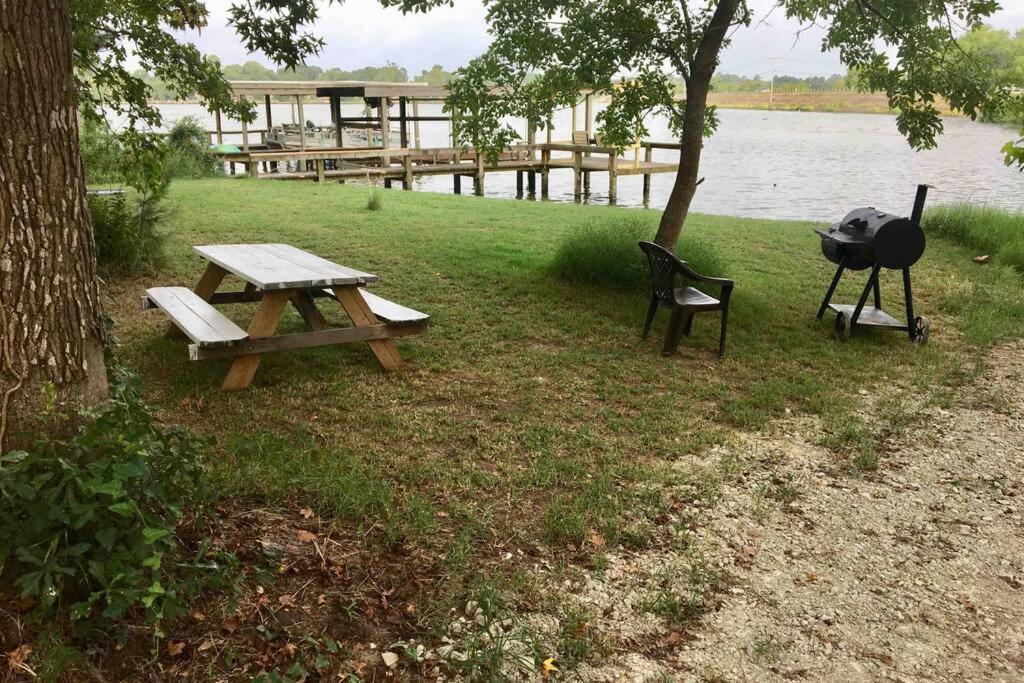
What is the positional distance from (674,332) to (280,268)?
2.96 meters

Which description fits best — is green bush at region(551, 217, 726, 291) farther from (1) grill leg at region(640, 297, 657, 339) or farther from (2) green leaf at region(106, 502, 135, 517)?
(2) green leaf at region(106, 502, 135, 517)

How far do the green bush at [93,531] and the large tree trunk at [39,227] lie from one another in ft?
0.65


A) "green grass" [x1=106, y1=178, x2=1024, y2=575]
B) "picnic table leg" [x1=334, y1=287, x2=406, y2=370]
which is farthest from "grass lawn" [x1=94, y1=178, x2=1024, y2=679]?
"picnic table leg" [x1=334, y1=287, x2=406, y2=370]

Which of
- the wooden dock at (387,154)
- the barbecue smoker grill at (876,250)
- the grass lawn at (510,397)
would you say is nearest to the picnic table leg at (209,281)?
the grass lawn at (510,397)

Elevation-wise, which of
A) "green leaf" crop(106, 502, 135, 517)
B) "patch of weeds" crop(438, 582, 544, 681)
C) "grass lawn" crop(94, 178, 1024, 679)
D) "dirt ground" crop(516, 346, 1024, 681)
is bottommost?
"dirt ground" crop(516, 346, 1024, 681)

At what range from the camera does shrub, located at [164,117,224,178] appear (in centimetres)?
1869

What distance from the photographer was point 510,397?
196 inches

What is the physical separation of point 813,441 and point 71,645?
12.7ft

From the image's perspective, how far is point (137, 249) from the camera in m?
7.70

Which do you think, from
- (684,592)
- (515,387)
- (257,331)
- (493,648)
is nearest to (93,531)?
(493,648)

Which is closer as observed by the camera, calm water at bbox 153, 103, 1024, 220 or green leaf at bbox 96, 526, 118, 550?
green leaf at bbox 96, 526, 118, 550

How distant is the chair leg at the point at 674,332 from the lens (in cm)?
596

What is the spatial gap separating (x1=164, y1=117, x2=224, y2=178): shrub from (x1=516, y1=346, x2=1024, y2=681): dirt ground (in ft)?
55.0

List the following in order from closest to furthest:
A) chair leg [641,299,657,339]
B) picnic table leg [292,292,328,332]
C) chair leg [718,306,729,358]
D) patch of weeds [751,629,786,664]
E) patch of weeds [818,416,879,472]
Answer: patch of weeds [751,629,786,664] < patch of weeds [818,416,879,472] < picnic table leg [292,292,328,332] < chair leg [718,306,729,358] < chair leg [641,299,657,339]
